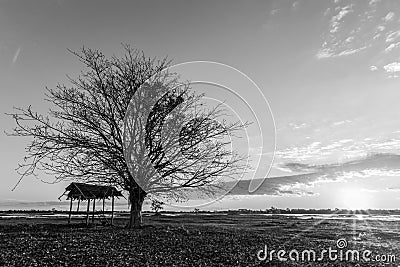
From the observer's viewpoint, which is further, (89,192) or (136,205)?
(89,192)

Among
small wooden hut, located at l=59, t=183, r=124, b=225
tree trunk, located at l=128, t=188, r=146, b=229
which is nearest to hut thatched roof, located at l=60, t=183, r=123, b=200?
small wooden hut, located at l=59, t=183, r=124, b=225

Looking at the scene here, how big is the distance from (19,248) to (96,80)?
1783 cm

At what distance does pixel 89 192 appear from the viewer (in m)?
50.1

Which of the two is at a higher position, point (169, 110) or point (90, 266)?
point (169, 110)

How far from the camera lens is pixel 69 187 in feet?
161

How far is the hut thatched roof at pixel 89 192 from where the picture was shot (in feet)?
162

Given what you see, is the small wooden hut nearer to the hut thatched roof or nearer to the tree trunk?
the hut thatched roof

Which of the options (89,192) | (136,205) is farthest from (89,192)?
(136,205)

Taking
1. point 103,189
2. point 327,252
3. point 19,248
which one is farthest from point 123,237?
point 103,189

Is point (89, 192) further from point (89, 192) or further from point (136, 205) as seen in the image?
point (136, 205)

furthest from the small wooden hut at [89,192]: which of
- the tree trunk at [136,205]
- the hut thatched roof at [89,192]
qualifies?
the tree trunk at [136,205]

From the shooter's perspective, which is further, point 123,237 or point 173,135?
point 173,135

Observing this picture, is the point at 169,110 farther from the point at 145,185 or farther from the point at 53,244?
the point at 53,244

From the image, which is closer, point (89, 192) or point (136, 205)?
point (136, 205)
